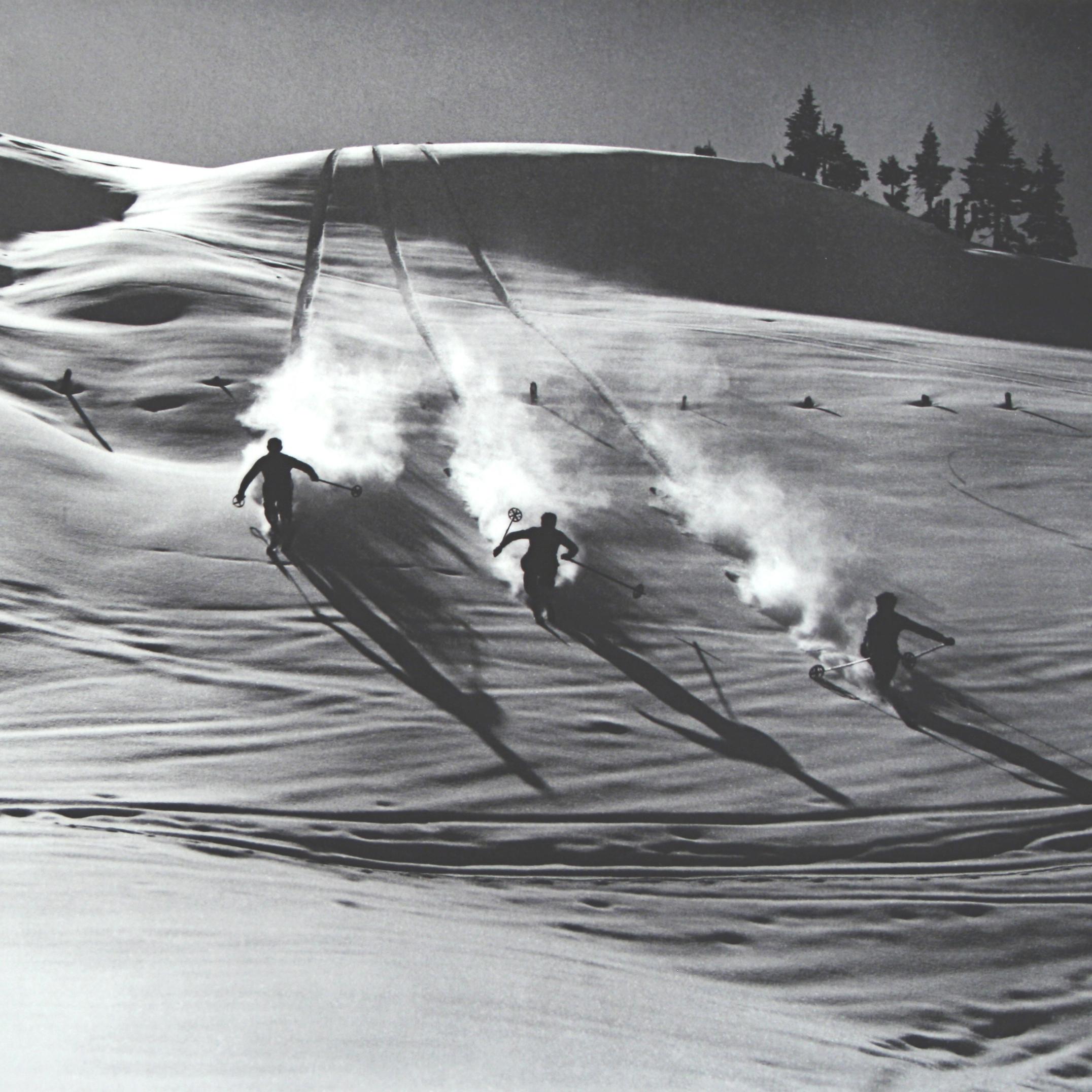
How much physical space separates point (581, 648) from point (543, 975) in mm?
5784

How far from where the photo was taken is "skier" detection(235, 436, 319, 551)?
47.5ft

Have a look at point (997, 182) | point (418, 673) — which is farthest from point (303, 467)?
point (997, 182)

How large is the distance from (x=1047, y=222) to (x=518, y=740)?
72.4m

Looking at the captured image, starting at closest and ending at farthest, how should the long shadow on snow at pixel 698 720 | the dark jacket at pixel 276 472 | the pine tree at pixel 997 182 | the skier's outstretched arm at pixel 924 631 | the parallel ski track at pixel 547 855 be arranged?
1. the parallel ski track at pixel 547 855
2. the long shadow on snow at pixel 698 720
3. the skier's outstretched arm at pixel 924 631
4. the dark jacket at pixel 276 472
5. the pine tree at pixel 997 182

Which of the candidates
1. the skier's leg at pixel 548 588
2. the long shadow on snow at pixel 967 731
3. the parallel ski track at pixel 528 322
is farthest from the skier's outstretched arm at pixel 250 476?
the parallel ski track at pixel 528 322

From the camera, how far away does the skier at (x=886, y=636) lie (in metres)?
12.7

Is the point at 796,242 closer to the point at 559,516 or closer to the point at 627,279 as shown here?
the point at 627,279

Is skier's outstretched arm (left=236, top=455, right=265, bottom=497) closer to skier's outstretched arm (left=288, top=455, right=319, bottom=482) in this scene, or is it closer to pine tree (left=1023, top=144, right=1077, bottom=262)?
skier's outstretched arm (left=288, top=455, right=319, bottom=482)

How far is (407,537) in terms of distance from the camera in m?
15.6

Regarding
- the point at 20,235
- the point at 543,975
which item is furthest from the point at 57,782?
the point at 20,235

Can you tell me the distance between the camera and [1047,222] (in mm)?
75562

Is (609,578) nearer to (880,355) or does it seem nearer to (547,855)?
(547,855)

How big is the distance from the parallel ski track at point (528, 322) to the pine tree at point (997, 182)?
1357 inches

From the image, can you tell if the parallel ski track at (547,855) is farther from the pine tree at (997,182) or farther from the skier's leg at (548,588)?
the pine tree at (997,182)
